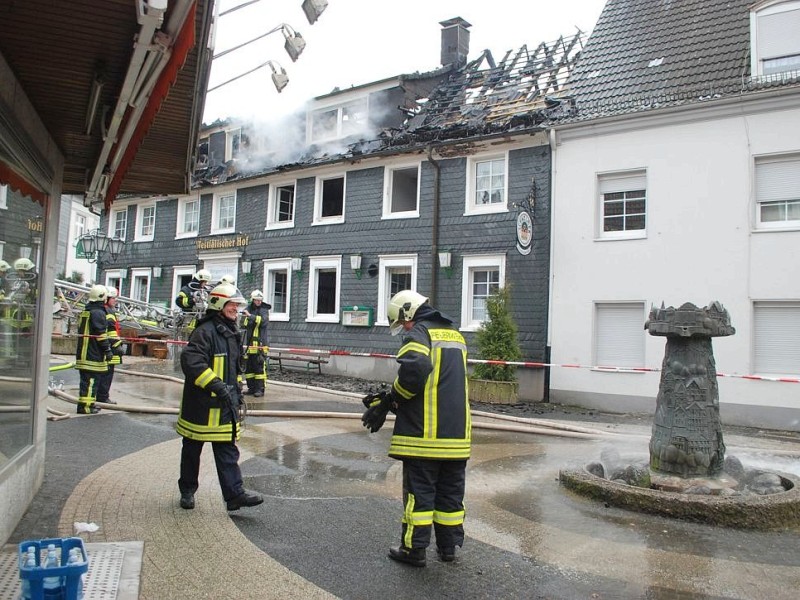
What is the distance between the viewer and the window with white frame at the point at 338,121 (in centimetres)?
2059

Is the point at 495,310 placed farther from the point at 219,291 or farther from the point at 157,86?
the point at 157,86

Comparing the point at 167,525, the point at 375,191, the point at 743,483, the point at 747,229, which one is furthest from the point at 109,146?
the point at 375,191

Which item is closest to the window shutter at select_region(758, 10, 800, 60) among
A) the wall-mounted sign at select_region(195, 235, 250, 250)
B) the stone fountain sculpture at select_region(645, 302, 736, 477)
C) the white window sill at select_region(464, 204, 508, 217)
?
the white window sill at select_region(464, 204, 508, 217)

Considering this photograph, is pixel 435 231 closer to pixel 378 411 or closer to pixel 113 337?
pixel 113 337

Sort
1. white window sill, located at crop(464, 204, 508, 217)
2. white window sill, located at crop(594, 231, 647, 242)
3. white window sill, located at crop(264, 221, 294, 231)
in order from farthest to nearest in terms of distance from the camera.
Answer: white window sill, located at crop(264, 221, 294, 231), white window sill, located at crop(464, 204, 508, 217), white window sill, located at crop(594, 231, 647, 242)

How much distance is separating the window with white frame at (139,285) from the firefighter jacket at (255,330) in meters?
14.7

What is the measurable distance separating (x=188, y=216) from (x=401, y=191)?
32.3 ft

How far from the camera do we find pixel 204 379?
5.09 metres

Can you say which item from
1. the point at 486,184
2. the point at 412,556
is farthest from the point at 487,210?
the point at 412,556

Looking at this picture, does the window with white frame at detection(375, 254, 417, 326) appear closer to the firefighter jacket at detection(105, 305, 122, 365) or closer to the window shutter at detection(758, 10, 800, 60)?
the firefighter jacket at detection(105, 305, 122, 365)

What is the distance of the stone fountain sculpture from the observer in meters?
6.27

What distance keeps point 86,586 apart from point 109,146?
3063 millimetres

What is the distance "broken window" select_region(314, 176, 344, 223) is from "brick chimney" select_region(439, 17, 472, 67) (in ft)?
16.8

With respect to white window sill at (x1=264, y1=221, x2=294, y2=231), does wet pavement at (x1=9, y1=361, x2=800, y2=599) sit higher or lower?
lower
